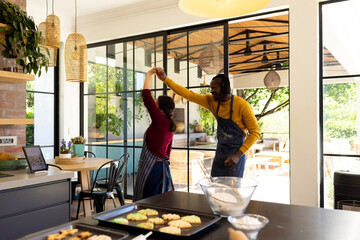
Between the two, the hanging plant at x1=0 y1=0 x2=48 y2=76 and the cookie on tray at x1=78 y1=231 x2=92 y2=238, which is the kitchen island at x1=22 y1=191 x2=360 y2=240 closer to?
the cookie on tray at x1=78 y1=231 x2=92 y2=238

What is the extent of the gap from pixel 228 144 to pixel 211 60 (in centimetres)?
179

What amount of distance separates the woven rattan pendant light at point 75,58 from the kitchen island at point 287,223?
2512 millimetres

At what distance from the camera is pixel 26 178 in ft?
6.73

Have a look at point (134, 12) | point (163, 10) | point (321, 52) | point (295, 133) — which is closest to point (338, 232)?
point (295, 133)

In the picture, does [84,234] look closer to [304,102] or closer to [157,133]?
[157,133]

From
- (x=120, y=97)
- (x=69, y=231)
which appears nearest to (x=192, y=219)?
(x=69, y=231)

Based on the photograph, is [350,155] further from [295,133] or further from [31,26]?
[31,26]

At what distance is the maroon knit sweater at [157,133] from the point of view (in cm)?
253

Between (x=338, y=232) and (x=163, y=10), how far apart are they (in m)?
3.85

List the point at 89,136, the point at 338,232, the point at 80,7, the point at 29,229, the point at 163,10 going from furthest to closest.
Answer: the point at 89,136 → the point at 80,7 → the point at 163,10 → the point at 29,229 → the point at 338,232

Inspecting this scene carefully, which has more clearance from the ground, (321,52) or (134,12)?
(134,12)

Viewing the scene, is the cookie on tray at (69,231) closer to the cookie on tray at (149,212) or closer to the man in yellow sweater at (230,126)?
the cookie on tray at (149,212)

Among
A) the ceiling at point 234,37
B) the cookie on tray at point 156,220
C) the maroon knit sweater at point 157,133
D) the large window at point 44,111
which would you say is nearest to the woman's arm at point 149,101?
the maroon knit sweater at point 157,133

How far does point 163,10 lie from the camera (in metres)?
4.33
